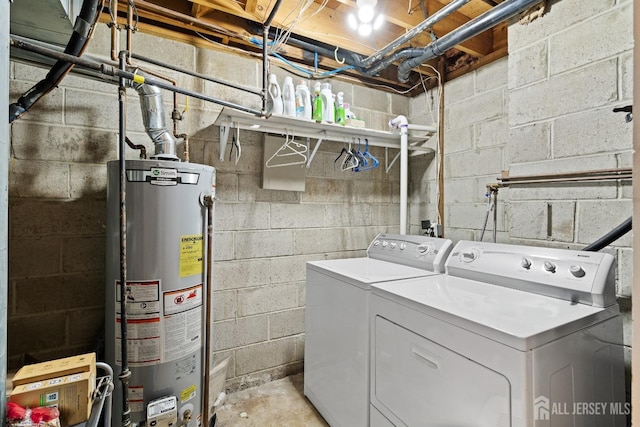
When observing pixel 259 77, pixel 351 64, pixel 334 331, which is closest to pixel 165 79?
pixel 259 77

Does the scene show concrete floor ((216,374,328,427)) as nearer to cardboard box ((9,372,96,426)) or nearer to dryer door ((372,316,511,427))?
dryer door ((372,316,511,427))

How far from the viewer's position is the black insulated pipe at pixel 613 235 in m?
1.29

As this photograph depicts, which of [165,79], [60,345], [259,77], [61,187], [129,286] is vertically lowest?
[60,345]

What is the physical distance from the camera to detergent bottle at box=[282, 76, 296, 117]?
2.02m

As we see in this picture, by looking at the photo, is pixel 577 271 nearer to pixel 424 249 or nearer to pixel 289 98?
pixel 424 249

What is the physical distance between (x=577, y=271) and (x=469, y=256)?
464mm

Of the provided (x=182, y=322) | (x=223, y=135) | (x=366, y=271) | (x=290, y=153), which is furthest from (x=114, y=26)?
(x=366, y=271)

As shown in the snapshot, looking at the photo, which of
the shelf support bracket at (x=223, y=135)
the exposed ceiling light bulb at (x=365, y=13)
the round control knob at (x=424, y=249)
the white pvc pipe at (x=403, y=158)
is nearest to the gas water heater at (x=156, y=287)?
the shelf support bracket at (x=223, y=135)

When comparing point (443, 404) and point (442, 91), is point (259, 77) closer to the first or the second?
point (442, 91)

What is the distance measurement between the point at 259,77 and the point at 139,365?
6.04ft

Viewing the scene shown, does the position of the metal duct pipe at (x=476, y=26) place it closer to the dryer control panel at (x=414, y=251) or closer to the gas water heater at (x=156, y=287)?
the dryer control panel at (x=414, y=251)

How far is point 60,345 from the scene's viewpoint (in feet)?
5.48

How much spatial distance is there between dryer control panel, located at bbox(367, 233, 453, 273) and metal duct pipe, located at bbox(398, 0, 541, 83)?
1216mm

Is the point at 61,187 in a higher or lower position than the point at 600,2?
lower
